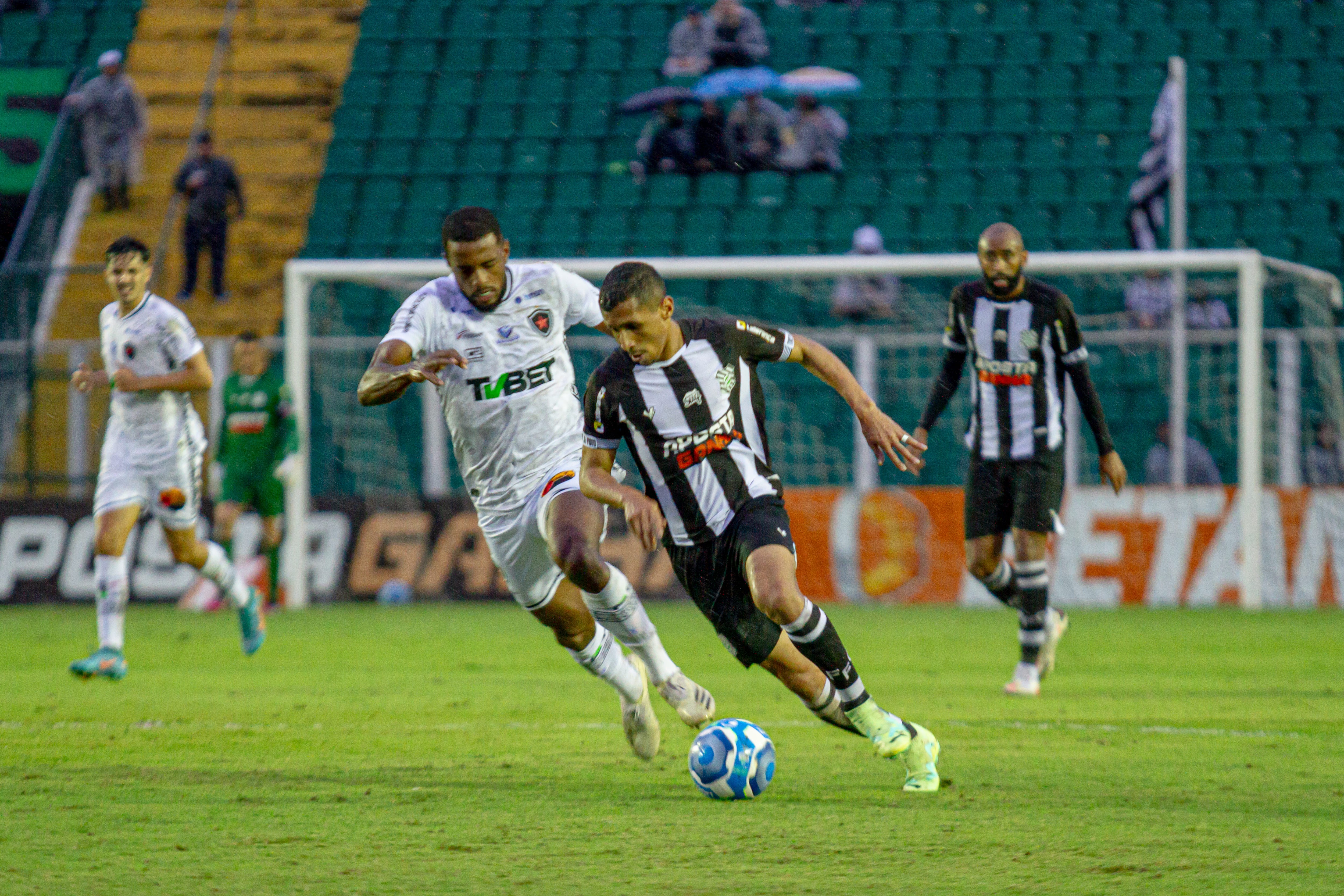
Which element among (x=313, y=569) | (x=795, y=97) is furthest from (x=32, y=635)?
(x=795, y=97)

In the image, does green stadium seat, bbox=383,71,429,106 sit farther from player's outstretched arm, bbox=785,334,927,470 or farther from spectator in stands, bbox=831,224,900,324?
player's outstretched arm, bbox=785,334,927,470

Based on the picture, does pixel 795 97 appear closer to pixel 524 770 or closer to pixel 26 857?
pixel 524 770

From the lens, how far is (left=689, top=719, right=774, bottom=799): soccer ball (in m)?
5.29

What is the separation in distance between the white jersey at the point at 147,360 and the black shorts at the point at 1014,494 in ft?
13.5

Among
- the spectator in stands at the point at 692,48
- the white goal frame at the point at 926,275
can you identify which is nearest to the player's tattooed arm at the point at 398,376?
the white goal frame at the point at 926,275

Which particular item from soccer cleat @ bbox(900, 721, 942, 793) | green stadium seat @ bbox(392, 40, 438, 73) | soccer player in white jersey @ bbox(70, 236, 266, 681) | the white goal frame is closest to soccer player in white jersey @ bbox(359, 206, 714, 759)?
soccer cleat @ bbox(900, 721, 942, 793)

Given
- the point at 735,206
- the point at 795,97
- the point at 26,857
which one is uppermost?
the point at 795,97

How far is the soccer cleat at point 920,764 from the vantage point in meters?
5.39

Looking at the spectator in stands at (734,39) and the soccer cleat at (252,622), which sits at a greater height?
the spectator in stands at (734,39)

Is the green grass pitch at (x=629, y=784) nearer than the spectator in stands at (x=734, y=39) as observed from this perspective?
Yes

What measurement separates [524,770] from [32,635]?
7.64 m

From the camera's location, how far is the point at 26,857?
14.2 ft

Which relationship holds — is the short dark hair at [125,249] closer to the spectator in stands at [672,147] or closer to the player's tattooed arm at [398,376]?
the player's tattooed arm at [398,376]

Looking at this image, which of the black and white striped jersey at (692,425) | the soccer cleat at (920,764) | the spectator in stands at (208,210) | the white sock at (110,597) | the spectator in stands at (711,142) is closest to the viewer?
the soccer cleat at (920,764)
